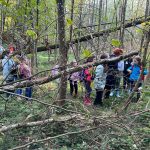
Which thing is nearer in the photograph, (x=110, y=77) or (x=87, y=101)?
(x=87, y=101)

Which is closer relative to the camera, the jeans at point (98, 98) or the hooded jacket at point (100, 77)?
the hooded jacket at point (100, 77)

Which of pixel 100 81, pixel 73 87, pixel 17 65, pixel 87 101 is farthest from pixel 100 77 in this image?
pixel 17 65

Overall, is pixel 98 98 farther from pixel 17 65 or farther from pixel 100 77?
pixel 17 65

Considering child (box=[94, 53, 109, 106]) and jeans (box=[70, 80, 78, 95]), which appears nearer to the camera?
child (box=[94, 53, 109, 106])

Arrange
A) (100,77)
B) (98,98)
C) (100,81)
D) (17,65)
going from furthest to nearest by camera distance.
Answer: (98,98) < (100,81) < (100,77) < (17,65)

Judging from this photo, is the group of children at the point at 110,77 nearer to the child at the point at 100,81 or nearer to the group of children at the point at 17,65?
the child at the point at 100,81

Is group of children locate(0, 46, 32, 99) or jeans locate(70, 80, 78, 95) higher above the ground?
group of children locate(0, 46, 32, 99)

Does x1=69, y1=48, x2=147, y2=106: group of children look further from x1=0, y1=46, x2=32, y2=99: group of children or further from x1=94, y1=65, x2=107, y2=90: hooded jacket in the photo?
x1=0, y1=46, x2=32, y2=99: group of children

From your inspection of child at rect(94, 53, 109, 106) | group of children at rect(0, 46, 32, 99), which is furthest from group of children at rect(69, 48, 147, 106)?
group of children at rect(0, 46, 32, 99)

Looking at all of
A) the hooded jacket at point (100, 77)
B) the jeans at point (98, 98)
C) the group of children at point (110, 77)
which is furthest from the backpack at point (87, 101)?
the hooded jacket at point (100, 77)

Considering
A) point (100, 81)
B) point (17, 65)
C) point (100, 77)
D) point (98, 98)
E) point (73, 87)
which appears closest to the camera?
point (17, 65)

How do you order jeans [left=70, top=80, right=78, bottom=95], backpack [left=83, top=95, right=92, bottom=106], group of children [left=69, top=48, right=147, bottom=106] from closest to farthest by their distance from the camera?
group of children [left=69, top=48, right=147, bottom=106] < backpack [left=83, top=95, right=92, bottom=106] < jeans [left=70, top=80, right=78, bottom=95]

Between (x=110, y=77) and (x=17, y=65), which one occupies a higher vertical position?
(x=17, y=65)

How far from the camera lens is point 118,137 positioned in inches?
262
